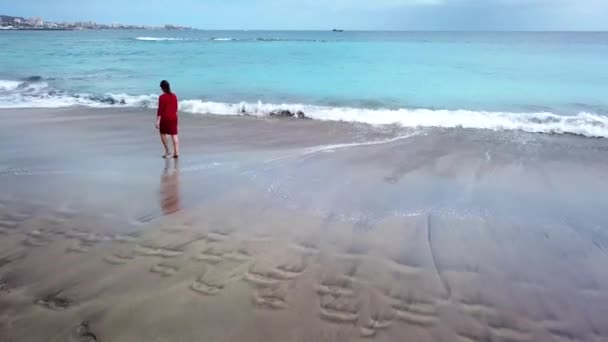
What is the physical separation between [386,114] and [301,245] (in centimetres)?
893

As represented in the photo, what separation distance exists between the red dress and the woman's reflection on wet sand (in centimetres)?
84

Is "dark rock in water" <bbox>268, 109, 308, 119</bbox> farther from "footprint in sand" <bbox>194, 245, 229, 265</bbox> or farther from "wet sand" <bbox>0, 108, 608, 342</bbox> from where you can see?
"footprint in sand" <bbox>194, 245, 229, 265</bbox>

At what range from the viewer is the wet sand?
3.41 m

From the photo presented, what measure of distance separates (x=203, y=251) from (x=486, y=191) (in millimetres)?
4336

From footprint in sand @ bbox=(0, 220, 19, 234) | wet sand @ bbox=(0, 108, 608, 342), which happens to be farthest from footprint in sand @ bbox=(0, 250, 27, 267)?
footprint in sand @ bbox=(0, 220, 19, 234)

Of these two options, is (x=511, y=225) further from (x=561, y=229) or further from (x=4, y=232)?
(x=4, y=232)

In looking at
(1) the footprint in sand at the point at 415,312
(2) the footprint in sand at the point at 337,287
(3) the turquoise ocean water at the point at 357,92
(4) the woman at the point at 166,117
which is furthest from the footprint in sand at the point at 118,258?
(3) the turquoise ocean water at the point at 357,92

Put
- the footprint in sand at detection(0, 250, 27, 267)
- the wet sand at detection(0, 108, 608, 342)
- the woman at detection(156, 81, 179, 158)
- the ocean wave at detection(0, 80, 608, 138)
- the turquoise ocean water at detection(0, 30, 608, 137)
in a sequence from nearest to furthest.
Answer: the wet sand at detection(0, 108, 608, 342), the footprint in sand at detection(0, 250, 27, 267), the woman at detection(156, 81, 179, 158), the ocean wave at detection(0, 80, 608, 138), the turquoise ocean water at detection(0, 30, 608, 137)

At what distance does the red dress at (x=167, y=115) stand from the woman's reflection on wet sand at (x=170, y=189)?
2.76 ft

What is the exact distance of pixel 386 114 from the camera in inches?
505

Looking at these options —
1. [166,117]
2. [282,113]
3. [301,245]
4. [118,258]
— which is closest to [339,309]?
[301,245]

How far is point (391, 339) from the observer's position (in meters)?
3.23

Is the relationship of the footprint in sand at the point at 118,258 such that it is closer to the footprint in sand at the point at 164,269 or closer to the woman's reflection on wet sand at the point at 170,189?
the footprint in sand at the point at 164,269

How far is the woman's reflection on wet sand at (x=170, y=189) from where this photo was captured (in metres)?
5.67
